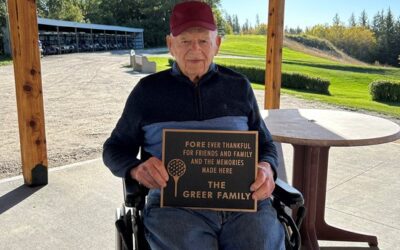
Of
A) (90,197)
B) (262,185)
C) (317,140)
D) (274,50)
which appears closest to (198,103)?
(262,185)

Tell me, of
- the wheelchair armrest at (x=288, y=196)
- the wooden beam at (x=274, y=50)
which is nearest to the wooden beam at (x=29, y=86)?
the wheelchair armrest at (x=288, y=196)

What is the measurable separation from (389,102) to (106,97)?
846 cm

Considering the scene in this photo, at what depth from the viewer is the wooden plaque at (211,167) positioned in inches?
56.9

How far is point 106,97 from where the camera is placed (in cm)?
1056

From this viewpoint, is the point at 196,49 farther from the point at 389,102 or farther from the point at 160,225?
the point at 389,102

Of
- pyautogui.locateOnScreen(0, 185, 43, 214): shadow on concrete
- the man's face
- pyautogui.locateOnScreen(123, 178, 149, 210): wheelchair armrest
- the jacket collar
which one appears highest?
the man's face

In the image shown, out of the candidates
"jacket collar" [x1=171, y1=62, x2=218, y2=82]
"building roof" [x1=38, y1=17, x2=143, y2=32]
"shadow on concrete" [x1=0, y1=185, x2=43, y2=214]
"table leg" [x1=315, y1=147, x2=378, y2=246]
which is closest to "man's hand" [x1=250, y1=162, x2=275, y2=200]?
"jacket collar" [x1=171, y1=62, x2=218, y2=82]

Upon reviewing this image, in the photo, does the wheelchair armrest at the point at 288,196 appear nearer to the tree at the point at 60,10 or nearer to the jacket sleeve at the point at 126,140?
the jacket sleeve at the point at 126,140

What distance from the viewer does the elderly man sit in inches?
57.4

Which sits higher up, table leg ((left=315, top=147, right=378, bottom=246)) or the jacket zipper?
the jacket zipper

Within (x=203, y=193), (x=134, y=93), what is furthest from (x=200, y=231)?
(x=134, y=93)

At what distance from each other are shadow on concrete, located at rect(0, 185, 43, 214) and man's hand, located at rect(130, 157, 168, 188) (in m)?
1.97

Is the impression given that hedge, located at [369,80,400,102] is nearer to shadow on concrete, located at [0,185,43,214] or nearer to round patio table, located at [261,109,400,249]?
round patio table, located at [261,109,400,249]

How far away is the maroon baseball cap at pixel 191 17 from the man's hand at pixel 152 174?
54 centimetres
